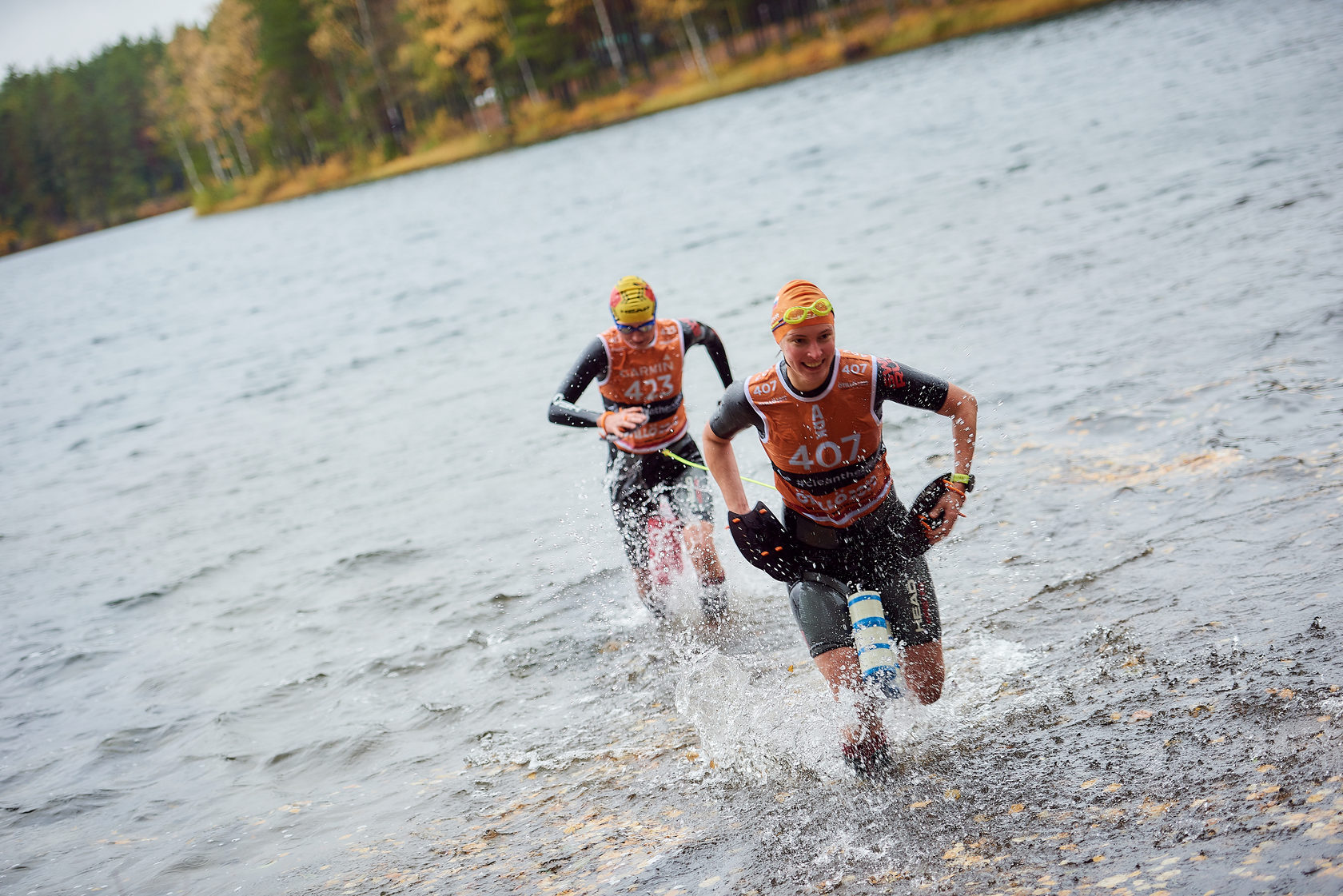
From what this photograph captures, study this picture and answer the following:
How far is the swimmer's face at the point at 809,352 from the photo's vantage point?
4617 millimetres

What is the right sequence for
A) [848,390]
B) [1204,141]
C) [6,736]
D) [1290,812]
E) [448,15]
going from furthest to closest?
[448,15] → [1204,141] → [6,736] → [848,390] → [1290,812]

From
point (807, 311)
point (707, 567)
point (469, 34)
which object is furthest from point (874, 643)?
point (469, 34)

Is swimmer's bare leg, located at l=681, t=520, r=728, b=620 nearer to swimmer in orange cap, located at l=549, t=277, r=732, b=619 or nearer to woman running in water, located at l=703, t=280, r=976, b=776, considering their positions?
swimmer in orange cap, located at l=549, t=277, r=732, b=619

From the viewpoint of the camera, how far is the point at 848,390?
4.84 m

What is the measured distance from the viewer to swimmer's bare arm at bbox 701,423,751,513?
516cm

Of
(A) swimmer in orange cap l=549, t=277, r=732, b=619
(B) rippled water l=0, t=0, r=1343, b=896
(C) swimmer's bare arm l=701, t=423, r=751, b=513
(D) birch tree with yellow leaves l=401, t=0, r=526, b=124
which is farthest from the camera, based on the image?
(D) birch tree with yellow leaves l=401, t=0, r=526, b=124

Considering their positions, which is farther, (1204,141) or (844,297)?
(1204,141)

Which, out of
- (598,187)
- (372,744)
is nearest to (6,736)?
(372,744)

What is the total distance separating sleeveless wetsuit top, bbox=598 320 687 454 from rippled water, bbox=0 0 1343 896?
1.38 m

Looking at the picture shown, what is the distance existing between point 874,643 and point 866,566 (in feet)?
1.33

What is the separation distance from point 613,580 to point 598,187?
109 ft

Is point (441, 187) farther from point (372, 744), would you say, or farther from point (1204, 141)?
point (372, 744)

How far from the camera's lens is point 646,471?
24.7 ft

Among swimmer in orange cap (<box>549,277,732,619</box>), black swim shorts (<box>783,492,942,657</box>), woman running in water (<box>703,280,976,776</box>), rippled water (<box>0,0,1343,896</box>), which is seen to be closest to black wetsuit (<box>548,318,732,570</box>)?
swimmer in orange cap (<box>549,277,732,619</box>)
